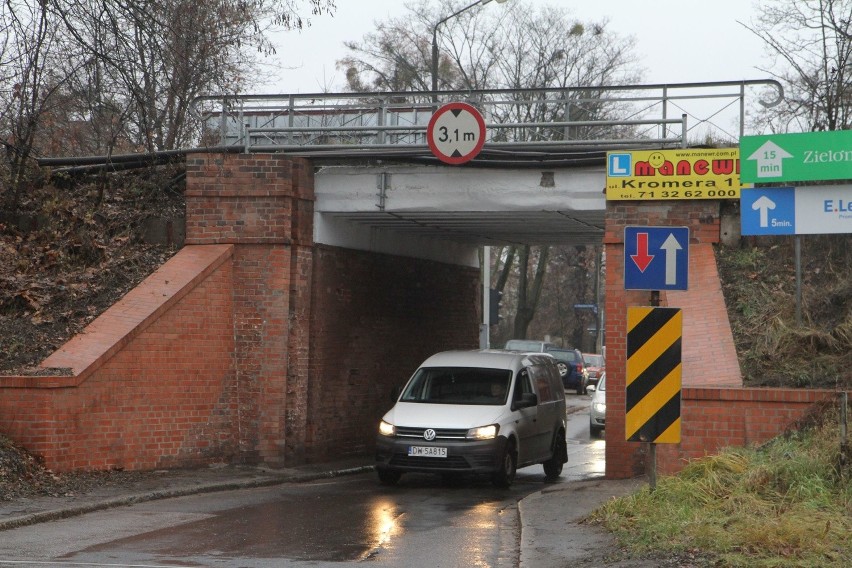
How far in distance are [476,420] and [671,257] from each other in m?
5.53

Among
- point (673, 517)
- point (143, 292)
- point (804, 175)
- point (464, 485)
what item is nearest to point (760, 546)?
point (673, 517)

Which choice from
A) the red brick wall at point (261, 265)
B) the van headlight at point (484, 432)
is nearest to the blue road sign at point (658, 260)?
the van headlight at point (484, 432)

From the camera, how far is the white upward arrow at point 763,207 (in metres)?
14.4

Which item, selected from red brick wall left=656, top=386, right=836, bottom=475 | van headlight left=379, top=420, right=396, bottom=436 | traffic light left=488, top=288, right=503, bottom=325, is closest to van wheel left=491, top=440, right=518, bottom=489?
van headlight left=379, top=420, right=396, bottom=436

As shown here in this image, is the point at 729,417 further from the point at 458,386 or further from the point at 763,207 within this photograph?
the point at 458,386

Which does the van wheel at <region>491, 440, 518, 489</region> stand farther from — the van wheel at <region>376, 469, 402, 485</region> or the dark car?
the dark car

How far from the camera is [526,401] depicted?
638 inches

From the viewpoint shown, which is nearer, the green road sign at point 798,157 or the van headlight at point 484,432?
the green road sign at point 798,157

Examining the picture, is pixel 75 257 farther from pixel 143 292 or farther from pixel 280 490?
pixel 280 490

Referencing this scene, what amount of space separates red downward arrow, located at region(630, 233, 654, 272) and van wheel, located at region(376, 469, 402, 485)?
614 cm

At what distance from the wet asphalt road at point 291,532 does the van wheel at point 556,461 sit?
9.02 ft

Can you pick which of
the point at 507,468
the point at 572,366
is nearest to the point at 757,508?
the point at 507,468

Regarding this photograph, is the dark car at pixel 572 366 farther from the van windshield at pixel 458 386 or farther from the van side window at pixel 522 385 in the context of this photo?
the van windshield at pixel 458 386

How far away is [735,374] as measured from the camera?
1272cm
